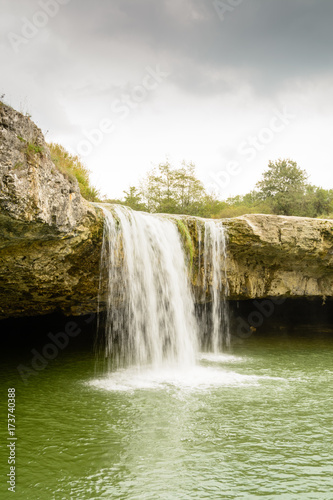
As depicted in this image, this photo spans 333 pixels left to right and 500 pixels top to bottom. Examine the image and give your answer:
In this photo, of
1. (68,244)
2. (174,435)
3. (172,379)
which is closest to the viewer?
(174,435)

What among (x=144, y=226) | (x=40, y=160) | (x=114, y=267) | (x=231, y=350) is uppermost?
(x=40, y=160)

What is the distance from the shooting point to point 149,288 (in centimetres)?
950

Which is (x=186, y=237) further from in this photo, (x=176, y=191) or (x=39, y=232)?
(x=176, y=191)

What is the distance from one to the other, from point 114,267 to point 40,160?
3452 mm

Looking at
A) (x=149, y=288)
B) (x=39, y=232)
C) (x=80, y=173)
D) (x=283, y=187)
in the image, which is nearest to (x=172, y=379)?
(x=149, y=288)

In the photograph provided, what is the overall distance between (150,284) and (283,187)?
2809 cm

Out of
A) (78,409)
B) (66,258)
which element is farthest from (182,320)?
(78,409)

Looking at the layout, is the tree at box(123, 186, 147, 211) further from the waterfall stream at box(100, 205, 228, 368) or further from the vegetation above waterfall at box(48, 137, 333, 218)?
the waterfall stream at box(100, 205, 228, 368)

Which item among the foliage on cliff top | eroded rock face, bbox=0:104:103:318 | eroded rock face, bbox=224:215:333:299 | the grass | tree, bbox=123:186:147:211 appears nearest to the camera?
eroded rock face, bbox=0:104:103:318

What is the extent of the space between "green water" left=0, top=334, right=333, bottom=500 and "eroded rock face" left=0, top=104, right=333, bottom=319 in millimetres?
2097

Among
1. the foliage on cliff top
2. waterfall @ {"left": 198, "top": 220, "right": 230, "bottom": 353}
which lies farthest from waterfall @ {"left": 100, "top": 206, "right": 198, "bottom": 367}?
the foliage on cliff top

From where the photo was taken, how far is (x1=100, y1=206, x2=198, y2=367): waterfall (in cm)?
906

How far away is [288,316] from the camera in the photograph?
16.9 meters

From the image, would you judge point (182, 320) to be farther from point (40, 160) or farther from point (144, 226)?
point (40, 160)
